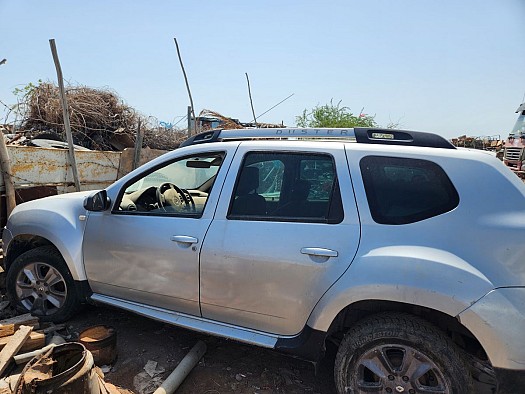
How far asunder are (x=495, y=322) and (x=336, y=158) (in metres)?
1.27

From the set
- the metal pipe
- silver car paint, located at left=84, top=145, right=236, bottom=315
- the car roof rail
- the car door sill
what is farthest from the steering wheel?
the metal pipe

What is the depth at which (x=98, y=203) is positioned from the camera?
2.95 m

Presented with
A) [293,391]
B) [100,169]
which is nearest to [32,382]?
[293,391]

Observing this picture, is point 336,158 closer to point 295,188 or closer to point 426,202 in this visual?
point 295,188

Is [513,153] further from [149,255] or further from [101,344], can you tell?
[101,344]

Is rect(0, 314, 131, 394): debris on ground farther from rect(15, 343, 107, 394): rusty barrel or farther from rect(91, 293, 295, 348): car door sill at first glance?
rect(91, 293, 295, 348): car door sill

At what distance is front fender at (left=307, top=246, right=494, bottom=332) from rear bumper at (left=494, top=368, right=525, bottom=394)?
39 cm

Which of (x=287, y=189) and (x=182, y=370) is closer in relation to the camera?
(x=287, y=189)

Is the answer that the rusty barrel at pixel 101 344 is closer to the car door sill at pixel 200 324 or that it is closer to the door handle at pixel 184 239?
the car door sill at pixel 200 324

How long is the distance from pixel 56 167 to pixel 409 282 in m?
5.87

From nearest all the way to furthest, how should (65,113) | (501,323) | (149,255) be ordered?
(501,323)
(149,255)
(65,113)

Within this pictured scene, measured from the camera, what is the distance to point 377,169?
7.32 feet

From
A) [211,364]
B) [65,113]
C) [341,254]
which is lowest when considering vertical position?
[211,364]

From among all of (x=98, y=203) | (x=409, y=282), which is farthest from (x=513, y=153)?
(x=98, y=203)
